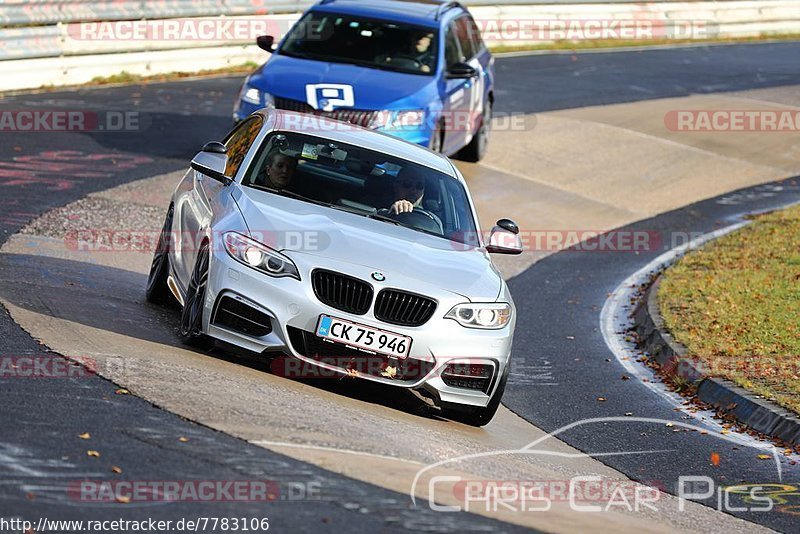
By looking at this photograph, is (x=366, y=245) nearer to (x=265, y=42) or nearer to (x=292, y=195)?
(x=292, y=195)

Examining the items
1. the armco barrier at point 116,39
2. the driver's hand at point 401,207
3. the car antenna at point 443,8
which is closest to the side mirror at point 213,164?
the driver's hand at point 401,207

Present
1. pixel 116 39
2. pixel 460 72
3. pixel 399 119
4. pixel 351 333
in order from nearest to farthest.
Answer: pixel 351 333, pixel 399 119, pixel 460 72, pixel 116 39

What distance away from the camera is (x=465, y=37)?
18.4 metres

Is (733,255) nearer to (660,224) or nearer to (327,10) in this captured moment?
(660,224)

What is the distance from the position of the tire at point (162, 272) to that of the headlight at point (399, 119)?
539 cm

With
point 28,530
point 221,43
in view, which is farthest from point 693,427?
point 221,43

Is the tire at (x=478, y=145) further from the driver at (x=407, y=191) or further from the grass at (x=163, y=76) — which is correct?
the driver at (x=407, y=191)

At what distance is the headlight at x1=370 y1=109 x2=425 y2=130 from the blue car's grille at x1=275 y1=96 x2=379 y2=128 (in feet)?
0.22

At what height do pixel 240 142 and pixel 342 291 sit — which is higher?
pixel 240 142

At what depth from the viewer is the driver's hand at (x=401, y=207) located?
935 cm

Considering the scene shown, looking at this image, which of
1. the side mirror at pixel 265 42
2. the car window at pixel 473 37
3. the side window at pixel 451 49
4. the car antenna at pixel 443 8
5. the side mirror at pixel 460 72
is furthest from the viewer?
the car window at pixel 473 37

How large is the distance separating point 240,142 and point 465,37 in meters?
9.00

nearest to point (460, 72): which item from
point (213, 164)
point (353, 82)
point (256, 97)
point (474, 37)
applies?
point (353, 82)

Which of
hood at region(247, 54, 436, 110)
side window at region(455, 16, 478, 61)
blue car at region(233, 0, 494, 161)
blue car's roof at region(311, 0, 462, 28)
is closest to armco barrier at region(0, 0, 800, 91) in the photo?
blue car at region(233, 0, 494, 161)
